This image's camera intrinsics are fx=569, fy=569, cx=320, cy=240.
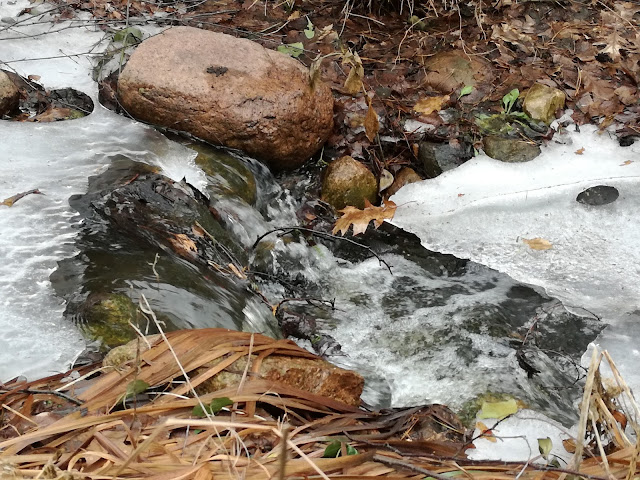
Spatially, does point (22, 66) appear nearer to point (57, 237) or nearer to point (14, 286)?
point (57, 237)

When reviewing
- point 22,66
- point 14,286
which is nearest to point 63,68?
point 22,66

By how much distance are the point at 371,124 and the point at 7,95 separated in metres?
2.55

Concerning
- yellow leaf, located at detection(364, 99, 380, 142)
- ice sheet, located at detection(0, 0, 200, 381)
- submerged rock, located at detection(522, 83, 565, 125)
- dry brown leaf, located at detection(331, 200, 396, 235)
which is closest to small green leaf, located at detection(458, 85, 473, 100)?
submerged rock, located at detection(522, 83, 565, 125)

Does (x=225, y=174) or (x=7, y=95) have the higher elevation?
(x=7, y=95)

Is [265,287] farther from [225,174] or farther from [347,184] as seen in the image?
[347,184]

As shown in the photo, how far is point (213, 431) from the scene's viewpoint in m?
1.53

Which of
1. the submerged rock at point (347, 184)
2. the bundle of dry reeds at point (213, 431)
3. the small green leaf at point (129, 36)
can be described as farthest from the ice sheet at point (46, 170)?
the submerged rock at point (347, 184)

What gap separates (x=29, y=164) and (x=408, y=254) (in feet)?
8.09

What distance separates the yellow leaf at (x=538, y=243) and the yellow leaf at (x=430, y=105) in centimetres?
133

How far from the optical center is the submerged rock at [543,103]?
14.3 ft

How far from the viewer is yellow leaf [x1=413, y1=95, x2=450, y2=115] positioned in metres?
4.50

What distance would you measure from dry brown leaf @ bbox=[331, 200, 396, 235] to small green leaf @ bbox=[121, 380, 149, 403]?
2481mm

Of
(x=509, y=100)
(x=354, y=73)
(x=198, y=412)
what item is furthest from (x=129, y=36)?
(x=198, y=412)

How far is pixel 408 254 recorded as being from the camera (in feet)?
12.9
